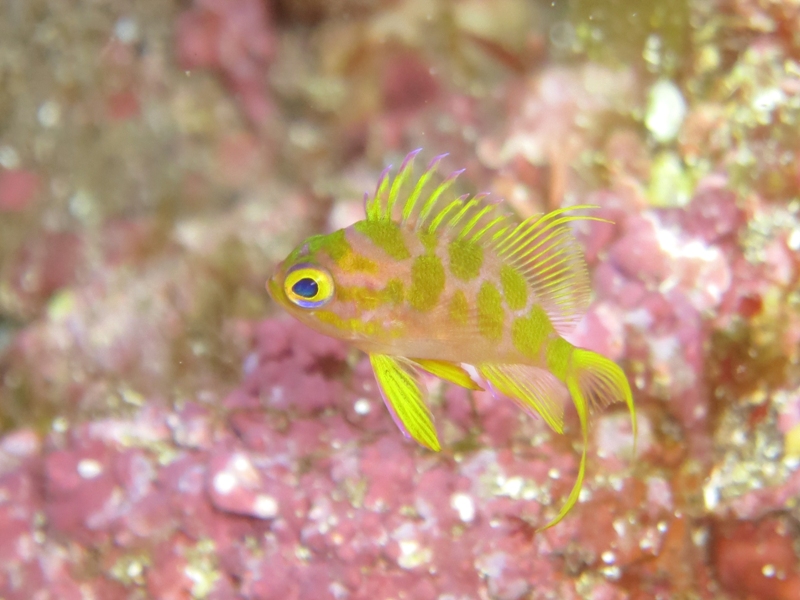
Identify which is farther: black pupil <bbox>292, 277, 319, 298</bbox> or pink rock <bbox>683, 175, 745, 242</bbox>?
pink rock <bbox>683, 175, 745, 242</bbox>

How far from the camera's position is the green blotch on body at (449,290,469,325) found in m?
2.06

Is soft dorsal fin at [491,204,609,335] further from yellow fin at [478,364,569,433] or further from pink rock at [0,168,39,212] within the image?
pink rock at [0,168,39,212]

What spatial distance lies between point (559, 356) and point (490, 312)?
0.27 meters

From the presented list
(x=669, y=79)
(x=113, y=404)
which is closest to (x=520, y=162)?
(x=669, y=79)

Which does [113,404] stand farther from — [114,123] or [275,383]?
[114,123]

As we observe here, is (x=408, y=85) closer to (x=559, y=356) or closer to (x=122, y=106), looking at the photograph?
(x=122, y=106)

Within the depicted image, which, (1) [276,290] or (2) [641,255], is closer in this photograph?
(1) [276,290]

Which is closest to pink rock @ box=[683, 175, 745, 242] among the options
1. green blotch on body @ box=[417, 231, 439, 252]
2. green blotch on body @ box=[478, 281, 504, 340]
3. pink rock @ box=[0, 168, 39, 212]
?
green blotch on body @ box=[478, 281, 504, 340]

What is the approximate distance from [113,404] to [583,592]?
94.2 inches

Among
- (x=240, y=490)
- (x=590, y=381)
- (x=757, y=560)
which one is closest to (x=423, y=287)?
(x=590, y=381)

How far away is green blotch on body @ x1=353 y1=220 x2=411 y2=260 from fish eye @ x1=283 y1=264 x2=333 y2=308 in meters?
0.20

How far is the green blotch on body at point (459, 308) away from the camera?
2064mm

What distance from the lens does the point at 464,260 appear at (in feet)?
6.82

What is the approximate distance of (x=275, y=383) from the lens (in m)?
2.94
